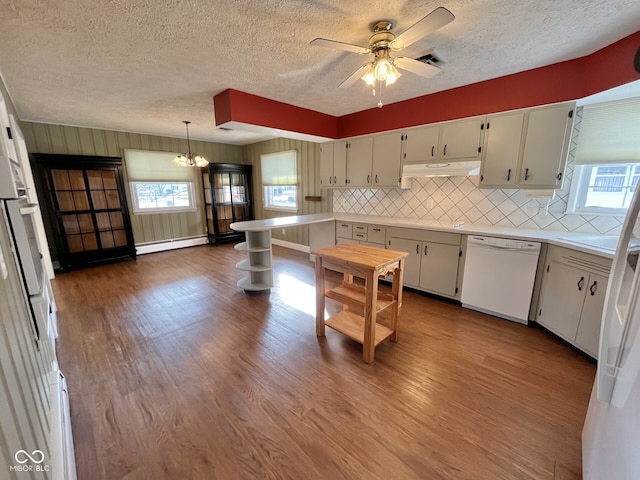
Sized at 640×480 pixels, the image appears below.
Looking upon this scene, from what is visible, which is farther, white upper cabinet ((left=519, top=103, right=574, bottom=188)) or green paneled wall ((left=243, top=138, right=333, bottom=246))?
green paneled wall ((left=243, top=138, right=333, bottom=246))

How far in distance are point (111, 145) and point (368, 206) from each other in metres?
4.99

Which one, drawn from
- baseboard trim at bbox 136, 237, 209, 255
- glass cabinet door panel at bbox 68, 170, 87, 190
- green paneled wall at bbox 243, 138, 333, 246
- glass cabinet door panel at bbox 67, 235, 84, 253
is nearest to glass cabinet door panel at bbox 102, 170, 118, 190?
glass cabinet door panel at bbox 68, 170, 87, 190

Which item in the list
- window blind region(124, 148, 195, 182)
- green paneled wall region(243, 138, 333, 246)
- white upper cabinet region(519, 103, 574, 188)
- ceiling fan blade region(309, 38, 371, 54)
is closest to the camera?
ceiling fan blade region(309, 38, 371, 54)

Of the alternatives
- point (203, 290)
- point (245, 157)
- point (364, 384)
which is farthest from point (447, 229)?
point (245, 157)

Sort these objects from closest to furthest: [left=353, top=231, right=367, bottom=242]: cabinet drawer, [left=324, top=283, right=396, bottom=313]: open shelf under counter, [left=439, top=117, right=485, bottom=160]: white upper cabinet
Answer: [left=324, top=283, right=396, bottom=313]: open shelf under counter < [left=439, top=117, right=485, bottom=160]: white upper cabinet < [left=353, top=231, right=367, bottom=242]: cabinet drawer

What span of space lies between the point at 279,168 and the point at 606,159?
5.04 m

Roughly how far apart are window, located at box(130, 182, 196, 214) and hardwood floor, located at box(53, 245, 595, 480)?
294cm

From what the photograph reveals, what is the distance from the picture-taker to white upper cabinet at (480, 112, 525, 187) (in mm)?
2623

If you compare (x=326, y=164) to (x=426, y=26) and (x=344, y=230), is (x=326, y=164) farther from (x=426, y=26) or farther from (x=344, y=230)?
(x=426, y=26)

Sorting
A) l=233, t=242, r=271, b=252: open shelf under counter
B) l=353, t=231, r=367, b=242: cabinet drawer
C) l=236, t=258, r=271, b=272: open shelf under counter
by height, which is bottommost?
l=236, t=258, r=271, b=272: open shelf under counter

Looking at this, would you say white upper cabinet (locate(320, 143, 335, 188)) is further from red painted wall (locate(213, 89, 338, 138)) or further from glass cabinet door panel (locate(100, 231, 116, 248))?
glass cabinet door panel (locate(100, 231, 116, 248))

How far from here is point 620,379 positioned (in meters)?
0.90

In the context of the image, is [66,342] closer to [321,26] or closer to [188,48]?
[188,48]

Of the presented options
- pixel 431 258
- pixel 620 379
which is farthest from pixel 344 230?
pixel 620 379
